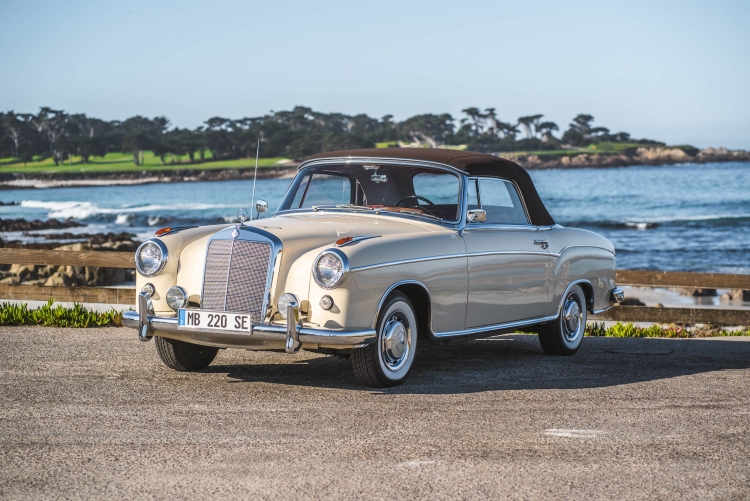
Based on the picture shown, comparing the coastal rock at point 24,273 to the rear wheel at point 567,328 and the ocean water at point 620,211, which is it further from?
the ocean water at point 620,211

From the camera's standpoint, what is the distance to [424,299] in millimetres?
7172

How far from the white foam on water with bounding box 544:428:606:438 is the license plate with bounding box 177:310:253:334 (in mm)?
2205

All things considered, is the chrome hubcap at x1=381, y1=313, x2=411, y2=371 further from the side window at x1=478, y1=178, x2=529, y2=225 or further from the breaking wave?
the breaking wave

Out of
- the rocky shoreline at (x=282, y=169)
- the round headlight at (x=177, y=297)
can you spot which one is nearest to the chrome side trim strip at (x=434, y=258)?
the round headlight at (x=177, y=297)

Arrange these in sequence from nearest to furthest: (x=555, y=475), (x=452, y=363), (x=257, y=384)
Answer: (x=555, y=475)
(x=257, y=384)
(x=452, y=363)

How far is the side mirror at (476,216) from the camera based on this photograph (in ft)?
24.6

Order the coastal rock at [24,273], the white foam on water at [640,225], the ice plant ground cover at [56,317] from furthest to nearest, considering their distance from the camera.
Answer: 1. the white foam on water at [640,225]
2. the coastal rock at [24,273]
3. the ice plant ground cover at [56,317]

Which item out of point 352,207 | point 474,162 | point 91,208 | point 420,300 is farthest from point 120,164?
point 420,300

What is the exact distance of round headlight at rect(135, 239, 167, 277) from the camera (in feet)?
23.1

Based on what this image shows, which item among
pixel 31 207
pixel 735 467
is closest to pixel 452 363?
pixel 735 467

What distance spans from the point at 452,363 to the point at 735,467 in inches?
146

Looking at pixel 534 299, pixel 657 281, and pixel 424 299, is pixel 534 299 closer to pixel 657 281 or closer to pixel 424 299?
pixel 424 299

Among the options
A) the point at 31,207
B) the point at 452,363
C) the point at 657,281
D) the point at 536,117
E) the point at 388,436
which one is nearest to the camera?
the point at 388,436

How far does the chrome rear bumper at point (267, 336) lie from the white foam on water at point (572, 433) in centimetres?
151
